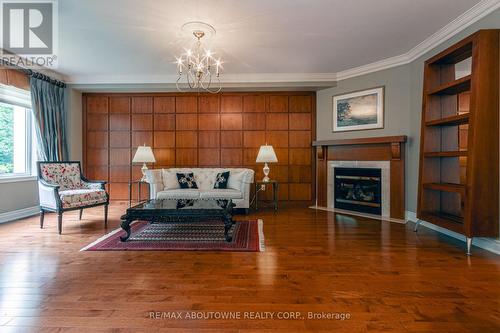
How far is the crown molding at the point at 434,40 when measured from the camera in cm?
280

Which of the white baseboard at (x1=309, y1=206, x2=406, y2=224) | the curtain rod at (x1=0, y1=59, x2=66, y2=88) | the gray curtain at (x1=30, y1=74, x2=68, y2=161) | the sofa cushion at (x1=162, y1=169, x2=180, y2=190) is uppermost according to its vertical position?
the curtain rod at (x1=0, y1=59, x2=66, y2=88)

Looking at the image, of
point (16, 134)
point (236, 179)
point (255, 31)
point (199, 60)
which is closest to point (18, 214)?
point (16, 134)

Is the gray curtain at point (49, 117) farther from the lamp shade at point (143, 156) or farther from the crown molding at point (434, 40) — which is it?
the crown molding at point (434, 40)

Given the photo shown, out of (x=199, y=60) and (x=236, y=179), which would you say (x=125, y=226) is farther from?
(x=199, y=60)

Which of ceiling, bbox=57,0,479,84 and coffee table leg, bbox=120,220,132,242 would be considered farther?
coffee table leg, bbox=120,220,132,242

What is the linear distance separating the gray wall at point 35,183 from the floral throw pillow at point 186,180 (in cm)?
237

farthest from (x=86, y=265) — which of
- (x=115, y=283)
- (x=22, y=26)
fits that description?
(x=22, y=26)

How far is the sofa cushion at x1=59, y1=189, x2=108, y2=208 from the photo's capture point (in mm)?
3475

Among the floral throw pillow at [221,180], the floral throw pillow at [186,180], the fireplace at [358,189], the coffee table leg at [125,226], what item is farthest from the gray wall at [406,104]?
the coffee table leg at [125,226]

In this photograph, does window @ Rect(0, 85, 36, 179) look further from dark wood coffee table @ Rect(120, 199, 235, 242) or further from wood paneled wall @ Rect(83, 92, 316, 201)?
dark wood coffee table @ Rect(120, 199, 235, 242)

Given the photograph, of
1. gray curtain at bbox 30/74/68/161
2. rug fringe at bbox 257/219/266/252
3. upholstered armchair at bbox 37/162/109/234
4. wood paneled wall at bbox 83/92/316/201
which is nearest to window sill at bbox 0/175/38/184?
gray curtain at bbox 30/74/68/161

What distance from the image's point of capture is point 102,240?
3062 mm

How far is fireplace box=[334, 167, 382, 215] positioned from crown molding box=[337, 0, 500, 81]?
5.80 feet

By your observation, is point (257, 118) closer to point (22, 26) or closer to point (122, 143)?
point (122, 143)
